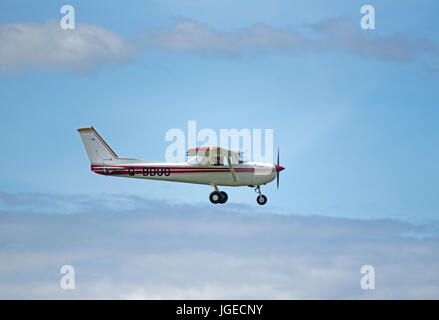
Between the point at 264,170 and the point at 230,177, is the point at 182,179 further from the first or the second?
the point at 264,170

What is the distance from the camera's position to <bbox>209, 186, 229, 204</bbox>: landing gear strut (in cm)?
2945

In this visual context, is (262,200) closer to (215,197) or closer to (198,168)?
(215,197)

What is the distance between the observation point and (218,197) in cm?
2947

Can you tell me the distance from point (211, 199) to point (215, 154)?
3.27 m

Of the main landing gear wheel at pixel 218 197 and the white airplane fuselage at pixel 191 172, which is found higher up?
the white airplane fuselage at pixel 191 172

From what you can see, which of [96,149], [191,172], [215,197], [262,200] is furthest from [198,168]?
[96,149]

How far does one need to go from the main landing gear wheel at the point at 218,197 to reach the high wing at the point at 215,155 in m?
1.35

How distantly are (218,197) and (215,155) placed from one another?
3006 mm

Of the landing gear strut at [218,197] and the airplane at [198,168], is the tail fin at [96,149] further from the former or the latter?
the landing gear strut at [218,197]

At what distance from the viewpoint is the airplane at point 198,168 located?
29.3 meters

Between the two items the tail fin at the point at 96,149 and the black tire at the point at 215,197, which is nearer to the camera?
the black tire at the point at 215,197

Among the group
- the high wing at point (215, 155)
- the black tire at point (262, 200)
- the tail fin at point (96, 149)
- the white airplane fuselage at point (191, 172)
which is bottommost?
the black tire at point (262, 200)

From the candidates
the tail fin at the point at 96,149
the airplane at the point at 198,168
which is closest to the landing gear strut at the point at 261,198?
the airplane at the point at 198,168
